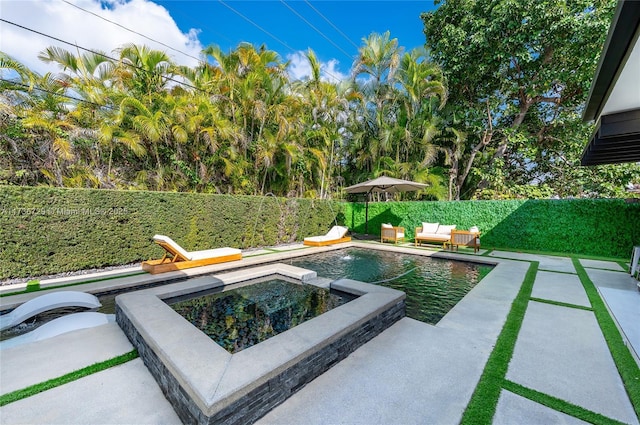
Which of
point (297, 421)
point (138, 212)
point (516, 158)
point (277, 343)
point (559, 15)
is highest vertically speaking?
point (559, 15)

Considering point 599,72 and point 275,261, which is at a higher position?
point 599,72

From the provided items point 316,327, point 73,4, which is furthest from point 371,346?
point 73,4

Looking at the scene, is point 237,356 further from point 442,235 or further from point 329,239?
point 442,235

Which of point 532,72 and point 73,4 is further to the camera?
point 532,72

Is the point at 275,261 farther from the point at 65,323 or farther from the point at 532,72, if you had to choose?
the point at 532,72

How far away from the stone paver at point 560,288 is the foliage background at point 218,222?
14.2 ft

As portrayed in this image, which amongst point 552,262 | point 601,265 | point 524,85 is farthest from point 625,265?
point 524,85

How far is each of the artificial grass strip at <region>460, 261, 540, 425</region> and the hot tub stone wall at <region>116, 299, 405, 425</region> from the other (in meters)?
1.14

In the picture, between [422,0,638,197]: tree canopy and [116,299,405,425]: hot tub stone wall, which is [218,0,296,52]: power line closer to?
[422,0,638,197]: tree canopy

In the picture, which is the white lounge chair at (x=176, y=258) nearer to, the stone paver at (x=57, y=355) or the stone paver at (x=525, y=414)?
the stone paver at (x=57, y=355)

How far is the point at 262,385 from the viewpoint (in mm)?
1947

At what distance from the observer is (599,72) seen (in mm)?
2436

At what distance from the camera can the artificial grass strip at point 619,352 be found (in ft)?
7.17

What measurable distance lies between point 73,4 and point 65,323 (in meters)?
7.63
